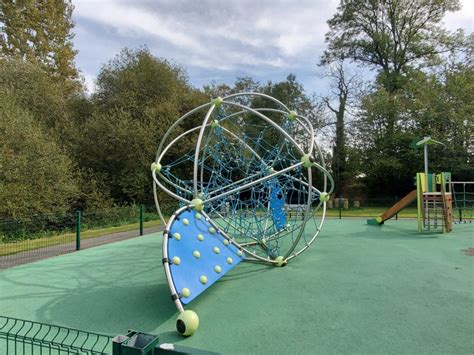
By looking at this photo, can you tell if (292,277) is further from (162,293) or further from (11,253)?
(11,253)

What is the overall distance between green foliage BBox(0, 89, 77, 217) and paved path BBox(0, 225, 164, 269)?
5070mm

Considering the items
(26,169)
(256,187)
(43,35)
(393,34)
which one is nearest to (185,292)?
(256,187)

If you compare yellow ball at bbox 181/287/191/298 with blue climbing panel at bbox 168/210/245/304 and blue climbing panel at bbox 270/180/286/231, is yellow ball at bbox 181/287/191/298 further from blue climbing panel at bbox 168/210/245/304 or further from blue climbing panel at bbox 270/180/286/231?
blue climbing panel at bbox 270/180/286/231

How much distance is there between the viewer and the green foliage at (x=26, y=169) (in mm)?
15148

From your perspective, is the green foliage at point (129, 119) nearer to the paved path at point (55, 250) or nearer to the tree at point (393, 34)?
the paved path at point (55, 250)

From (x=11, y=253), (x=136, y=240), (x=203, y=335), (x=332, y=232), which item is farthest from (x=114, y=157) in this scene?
(x=203, y=335)

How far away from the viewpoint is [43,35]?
25.2 m

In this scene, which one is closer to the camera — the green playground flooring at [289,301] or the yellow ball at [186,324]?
the green playground flooring at [289,301]

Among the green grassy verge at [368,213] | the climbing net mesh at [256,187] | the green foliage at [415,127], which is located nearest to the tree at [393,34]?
the green foliage at [415,127]

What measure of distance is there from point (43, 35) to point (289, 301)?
28029 mm

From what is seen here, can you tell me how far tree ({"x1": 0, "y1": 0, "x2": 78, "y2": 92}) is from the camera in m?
23.3

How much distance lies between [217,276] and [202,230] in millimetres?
927

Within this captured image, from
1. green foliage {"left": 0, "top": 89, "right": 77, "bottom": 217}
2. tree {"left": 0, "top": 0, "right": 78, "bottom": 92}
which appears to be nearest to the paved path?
green foliage {"left": 0, "top": 89, "right": 77, "bottom": 217}

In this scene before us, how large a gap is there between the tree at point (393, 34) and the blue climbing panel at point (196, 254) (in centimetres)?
3091
